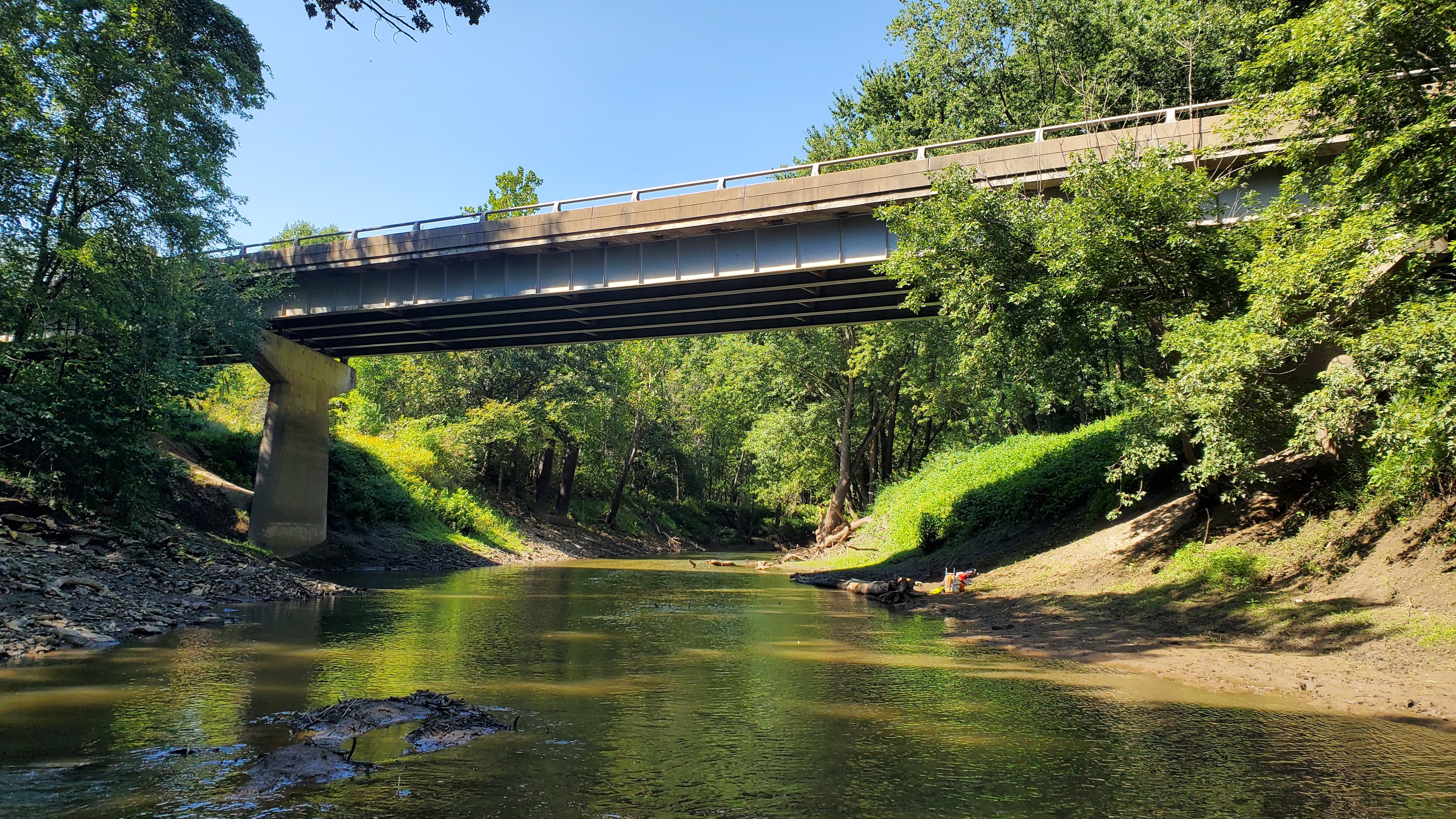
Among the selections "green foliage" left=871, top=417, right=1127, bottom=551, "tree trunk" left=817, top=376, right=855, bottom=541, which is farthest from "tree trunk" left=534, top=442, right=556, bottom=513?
"green foliage" left=871, top=417, right=1127, bottom=551

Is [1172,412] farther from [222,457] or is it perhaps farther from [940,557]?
Result: [222,457]

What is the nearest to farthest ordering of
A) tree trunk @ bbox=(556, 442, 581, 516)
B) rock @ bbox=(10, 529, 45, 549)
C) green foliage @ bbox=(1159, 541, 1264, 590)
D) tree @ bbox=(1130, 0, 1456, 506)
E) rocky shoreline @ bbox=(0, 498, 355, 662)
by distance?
tree @ bbox=(1130, 0, 1456, 506)
rocky shoreline @ bbox=(0, 498, 355, 662)
green foliage @ bbox=(1159, 541, 1264, 590)
rock @ bbox=(10, 529, 45, 549)
tree trunk @ bbox=(556, 442, 581, 516)

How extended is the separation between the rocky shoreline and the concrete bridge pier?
7.50 metres

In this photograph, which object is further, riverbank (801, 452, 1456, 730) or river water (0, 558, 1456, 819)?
riverbank (801, 452, 1456, 730)

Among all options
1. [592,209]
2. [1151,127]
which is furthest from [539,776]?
[592,209]

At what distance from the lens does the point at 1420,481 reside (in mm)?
10742

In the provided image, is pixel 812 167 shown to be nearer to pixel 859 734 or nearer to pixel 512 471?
pixel 859 734

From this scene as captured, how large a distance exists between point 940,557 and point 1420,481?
15226 mm

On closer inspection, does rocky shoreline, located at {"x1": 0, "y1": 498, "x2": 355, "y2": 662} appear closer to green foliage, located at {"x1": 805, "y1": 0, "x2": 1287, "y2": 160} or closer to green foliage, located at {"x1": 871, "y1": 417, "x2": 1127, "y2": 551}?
green foliage, located at {"x1": 871, "y1": 417, "x2": 1127, "y2": 551}

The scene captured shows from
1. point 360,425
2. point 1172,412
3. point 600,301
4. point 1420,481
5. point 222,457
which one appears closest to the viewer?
point 1420,481

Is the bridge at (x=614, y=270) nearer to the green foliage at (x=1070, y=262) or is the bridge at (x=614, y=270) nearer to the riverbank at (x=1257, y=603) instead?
the green foliage at (x=1070, y=262)

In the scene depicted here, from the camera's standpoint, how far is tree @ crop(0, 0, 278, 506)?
722 inches

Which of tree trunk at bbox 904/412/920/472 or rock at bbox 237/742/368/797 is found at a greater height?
tree trunk at bbox 904/412/920/472

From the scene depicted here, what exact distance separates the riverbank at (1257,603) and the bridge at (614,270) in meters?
6.42
